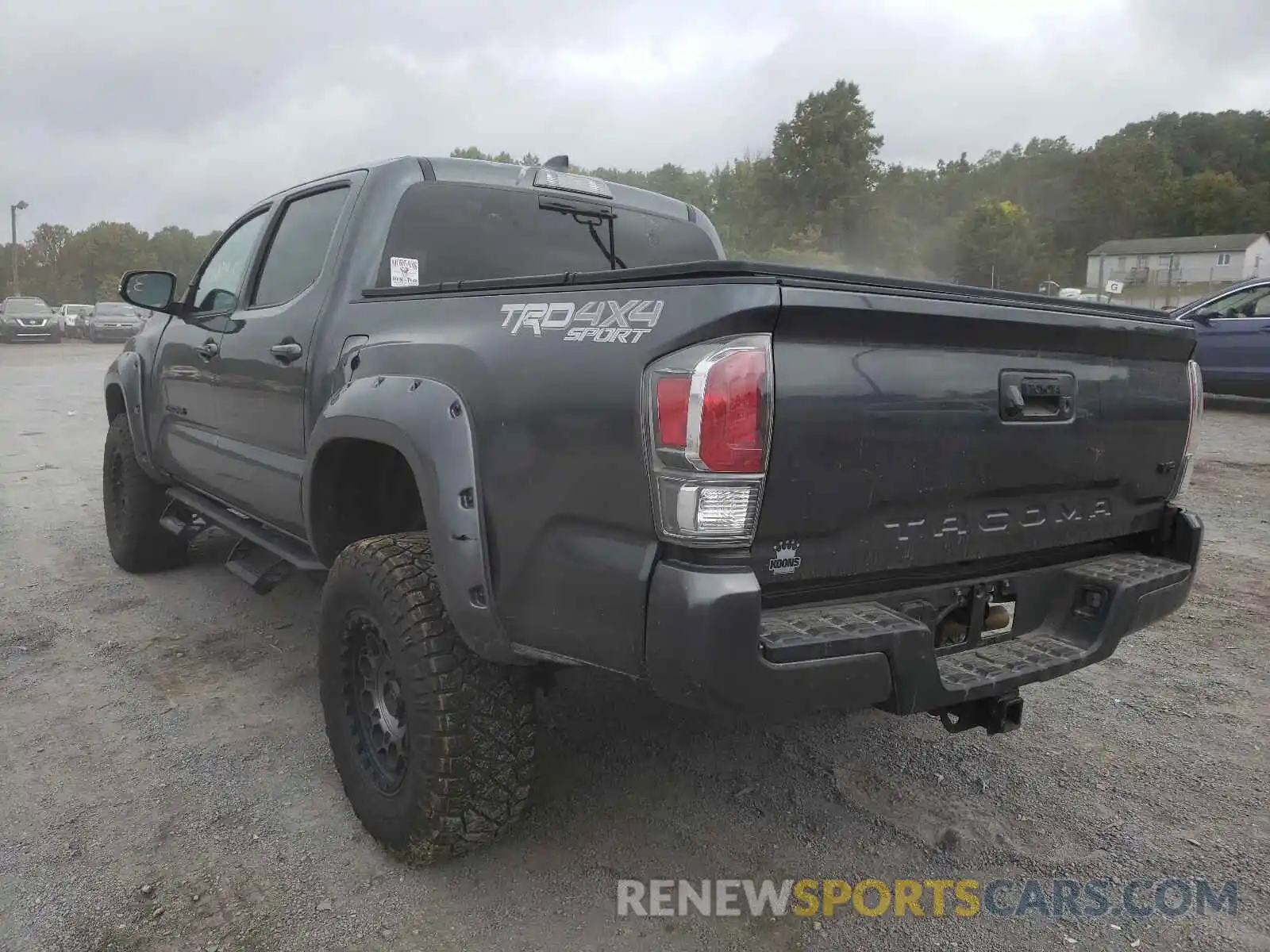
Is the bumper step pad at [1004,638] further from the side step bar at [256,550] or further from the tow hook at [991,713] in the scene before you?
the side step bar at [256,550]

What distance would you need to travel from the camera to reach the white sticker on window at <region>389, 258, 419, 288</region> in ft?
10.3

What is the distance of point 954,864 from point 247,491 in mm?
2947

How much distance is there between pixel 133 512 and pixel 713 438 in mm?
4388

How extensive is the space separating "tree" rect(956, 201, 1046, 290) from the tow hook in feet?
175

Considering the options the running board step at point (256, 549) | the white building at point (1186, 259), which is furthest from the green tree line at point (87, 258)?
the running board step at point (256, 549)

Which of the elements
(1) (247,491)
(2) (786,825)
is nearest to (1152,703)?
(2) (786,825)

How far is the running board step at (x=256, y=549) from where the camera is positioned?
3.42 m

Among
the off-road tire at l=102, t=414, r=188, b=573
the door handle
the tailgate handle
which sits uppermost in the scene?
the door handle

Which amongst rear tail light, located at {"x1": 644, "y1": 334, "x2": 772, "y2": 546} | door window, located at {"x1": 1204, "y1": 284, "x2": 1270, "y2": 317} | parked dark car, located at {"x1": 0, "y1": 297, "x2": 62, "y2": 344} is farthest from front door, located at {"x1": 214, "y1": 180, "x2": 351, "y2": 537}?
parked dark car, located at {"x1": 0, "y1": 297, "x2": 62, "y2": 344}

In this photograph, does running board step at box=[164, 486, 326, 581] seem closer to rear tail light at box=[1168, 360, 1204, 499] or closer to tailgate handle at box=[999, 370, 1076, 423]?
tailgate handle at box=[999, 370, 1076, 423]

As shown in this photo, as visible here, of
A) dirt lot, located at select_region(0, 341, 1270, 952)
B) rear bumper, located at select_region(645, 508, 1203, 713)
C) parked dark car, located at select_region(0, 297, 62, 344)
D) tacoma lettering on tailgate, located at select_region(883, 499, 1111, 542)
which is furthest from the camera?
parked dark car, located at select_region(0, 297, 62, 344)

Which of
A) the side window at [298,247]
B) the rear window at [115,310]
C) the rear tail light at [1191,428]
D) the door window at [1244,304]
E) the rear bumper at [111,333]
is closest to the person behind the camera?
the rear tail light at [1191,428]

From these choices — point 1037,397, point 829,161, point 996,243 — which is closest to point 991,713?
point 1037,397

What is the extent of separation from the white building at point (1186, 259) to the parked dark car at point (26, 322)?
6366 cm
